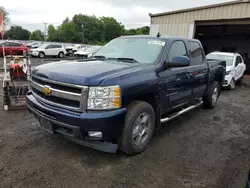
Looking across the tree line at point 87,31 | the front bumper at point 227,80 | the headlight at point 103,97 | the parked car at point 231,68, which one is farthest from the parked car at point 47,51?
the tree line at point 87,31

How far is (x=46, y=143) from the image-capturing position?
153 inches

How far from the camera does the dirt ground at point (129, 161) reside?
2922mm

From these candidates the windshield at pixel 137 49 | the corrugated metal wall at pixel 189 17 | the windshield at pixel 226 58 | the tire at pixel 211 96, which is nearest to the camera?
the windshield at pixel 137 49

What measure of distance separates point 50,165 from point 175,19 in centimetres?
1315

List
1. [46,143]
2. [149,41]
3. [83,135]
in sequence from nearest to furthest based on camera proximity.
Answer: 1. [83,135]
2. [46,143]
3. [149,41]

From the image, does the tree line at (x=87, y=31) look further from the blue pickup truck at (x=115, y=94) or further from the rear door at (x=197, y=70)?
the blue pickup truck at (x=115, y=94)

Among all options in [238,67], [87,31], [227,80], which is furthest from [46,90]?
[87,31]

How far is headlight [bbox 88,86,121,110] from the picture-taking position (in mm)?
2887

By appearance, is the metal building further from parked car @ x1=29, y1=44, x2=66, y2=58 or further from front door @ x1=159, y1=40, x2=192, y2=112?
parked car @ x1=29, y1=44, x2=66, y2=58

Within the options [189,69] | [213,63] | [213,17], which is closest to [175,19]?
[213,17]

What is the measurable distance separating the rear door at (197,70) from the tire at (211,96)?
0.66 m

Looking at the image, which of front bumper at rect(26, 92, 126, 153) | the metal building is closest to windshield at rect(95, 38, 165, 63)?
front bumper at rect(26, 92, 126, 153)

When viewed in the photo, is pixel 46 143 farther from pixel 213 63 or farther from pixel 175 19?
pixel 175 19

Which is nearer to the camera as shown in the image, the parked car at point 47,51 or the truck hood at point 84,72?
the truck hood at point 84,72
